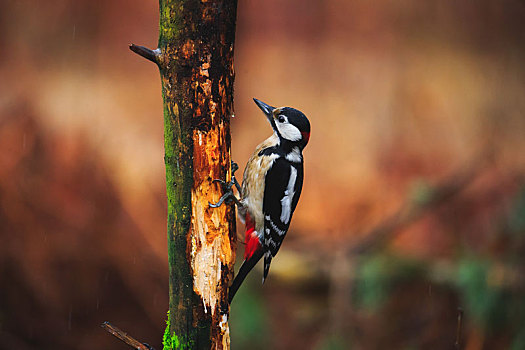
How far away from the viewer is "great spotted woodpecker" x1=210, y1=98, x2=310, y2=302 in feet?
6.85

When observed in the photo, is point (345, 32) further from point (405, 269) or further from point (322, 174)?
point (405, 269)

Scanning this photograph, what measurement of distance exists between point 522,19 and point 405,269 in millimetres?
2160

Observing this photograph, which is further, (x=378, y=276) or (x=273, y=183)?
(x=378, y=276)

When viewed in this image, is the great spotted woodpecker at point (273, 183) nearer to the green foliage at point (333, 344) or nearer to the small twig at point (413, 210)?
the green foliage at point (333, 344)

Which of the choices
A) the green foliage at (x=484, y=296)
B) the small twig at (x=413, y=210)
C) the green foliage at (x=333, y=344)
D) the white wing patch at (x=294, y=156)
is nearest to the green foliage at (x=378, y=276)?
the small twig at (x=413, y=210)

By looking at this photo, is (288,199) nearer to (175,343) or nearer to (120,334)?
(175,343)

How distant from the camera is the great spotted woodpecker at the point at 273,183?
2088mm

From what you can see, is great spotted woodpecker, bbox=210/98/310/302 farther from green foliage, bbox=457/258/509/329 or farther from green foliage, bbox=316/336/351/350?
green foliage, bbox=457/258/509/329

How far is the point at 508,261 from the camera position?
2.98 m

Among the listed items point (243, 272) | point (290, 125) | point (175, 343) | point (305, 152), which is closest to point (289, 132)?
point (290, 125)

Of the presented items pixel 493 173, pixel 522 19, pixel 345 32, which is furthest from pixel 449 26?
pixel 493 173

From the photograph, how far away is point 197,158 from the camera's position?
1.56 metres

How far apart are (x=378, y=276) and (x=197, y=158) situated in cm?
209

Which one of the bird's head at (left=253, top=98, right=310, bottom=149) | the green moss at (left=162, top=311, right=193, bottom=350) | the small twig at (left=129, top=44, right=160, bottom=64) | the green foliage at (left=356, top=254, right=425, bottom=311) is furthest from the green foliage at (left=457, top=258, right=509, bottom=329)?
the small twig at (left=129, top=44, right=160, bottom=64)
